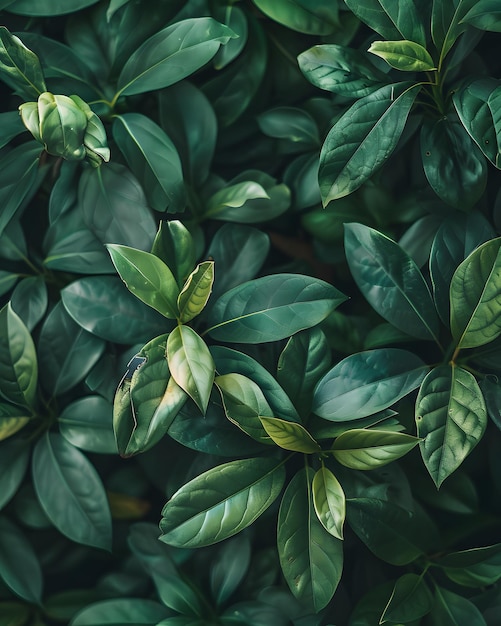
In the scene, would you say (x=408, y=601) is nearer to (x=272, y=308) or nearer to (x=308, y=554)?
(x=308, y=554)

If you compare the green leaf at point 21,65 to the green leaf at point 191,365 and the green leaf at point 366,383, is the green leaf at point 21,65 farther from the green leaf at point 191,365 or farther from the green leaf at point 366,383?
the green leaf at point 366,383

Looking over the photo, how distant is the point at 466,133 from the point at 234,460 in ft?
1.75

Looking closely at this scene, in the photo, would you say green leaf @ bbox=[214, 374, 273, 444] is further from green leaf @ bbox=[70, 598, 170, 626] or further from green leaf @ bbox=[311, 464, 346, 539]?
green leaf @ bbox=[70, 598, 170, 626]

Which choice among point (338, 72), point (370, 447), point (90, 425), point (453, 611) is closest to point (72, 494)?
point (90, 425)

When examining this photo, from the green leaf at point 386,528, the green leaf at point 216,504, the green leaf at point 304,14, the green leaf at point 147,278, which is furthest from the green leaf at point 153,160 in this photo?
the green leaf at point 386,528

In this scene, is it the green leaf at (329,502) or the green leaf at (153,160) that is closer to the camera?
the green leaf at (329,502)

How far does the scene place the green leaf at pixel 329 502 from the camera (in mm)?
854

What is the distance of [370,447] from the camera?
864mm

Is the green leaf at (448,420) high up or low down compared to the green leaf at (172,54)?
down

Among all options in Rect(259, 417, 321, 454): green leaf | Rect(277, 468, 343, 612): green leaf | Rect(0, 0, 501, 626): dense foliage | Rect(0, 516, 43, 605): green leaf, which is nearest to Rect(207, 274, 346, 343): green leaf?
Rect(0, 0, 501, 626): dense foliage

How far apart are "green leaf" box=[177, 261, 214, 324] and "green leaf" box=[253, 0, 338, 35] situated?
15.4 inches

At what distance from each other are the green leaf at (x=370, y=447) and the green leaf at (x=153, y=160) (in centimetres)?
38

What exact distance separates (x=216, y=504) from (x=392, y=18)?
64 cm

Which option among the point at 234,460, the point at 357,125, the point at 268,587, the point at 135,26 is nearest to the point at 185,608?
the point at 268,587
